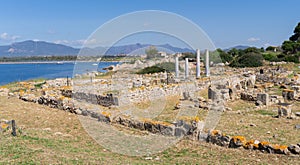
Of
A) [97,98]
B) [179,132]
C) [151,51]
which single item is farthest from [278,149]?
[151,51]

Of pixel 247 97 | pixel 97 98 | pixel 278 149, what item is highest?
pixel 97 98

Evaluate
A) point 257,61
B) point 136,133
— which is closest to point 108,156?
point 136,133

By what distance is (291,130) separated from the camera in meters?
→ 11.2

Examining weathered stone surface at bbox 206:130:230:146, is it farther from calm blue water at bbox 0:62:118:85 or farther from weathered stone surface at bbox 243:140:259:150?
calm blue water at bbox 0:62:118:85

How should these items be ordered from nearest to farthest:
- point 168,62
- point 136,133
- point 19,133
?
point 19,133
point 136,133
point 168,62

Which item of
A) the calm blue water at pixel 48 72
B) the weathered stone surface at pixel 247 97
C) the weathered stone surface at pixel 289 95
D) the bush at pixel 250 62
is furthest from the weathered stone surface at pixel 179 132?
the bush at pixel 250 62

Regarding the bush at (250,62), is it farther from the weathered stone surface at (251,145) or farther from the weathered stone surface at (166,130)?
the weathered stone surface at (251,145)

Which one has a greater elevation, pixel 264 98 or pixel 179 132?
pixel 264 98

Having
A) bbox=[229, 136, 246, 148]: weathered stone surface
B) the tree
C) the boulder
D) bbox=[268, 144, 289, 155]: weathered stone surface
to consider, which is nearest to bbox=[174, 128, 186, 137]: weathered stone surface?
bbox=[229, 136, 246, 148]: weathered stone surface

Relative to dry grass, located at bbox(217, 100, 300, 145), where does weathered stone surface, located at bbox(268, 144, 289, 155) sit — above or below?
above

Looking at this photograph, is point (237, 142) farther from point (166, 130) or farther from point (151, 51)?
point (151, 51)

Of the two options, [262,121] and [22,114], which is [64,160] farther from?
[262,121]

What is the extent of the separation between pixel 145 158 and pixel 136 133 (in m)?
2.70

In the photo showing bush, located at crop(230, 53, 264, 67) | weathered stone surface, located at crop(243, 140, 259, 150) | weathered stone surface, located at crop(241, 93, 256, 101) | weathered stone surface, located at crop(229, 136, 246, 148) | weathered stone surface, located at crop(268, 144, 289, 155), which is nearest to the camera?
weathered stone surface, located at crop(268, 144, 289, 155)
